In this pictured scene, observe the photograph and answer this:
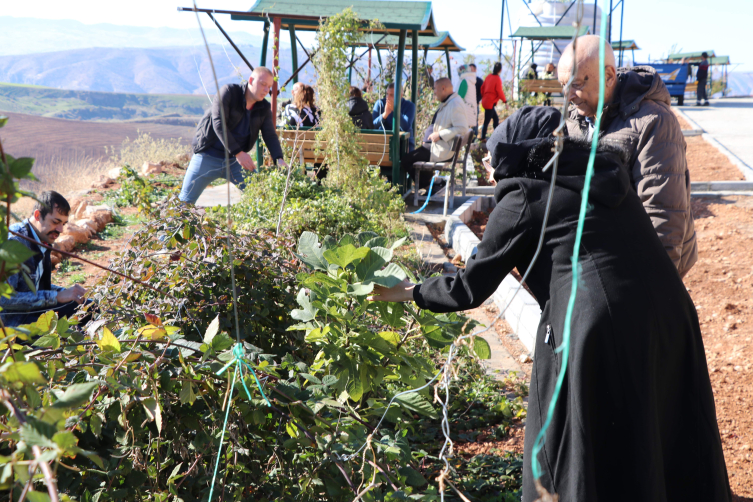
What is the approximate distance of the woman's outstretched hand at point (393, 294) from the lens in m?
1.79

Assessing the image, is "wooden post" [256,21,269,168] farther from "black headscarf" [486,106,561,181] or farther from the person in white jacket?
"black headscarf" [486,106,561,181]

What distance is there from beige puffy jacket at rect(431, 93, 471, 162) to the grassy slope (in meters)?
45.1

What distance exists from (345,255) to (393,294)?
23cm

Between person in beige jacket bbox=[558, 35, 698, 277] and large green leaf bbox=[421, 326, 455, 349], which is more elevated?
person in beige jacket bbox=[558, 35, 698, 277]

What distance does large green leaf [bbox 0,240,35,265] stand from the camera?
75cm

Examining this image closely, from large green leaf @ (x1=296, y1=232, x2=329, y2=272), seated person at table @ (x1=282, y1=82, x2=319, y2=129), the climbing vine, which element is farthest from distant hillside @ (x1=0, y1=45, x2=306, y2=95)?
large green leaf @ (x1=296, y1=232, x2=329, y2=272)

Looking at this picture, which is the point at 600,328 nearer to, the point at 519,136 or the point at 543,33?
the point at 519,136

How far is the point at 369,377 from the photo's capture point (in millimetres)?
1767

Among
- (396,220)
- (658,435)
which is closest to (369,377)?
(658,435)

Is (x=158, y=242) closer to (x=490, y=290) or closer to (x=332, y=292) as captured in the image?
(x=332, y=292)

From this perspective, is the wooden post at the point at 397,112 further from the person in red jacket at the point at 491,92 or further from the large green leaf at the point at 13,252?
A: the large green leaf at the point at 13,252

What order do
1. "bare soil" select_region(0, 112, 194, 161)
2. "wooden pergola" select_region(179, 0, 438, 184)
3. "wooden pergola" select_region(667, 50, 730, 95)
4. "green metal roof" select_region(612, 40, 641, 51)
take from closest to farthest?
1. "wooden pergola" select_region(179, 0, 438, 184)
2. "green metal roof" select_region(612, 40, 641, 51)
3. "bare soil" select_region(0, 112, 194, 161)
4. "wooden pergola" select_region(667, 50, 730, 95)

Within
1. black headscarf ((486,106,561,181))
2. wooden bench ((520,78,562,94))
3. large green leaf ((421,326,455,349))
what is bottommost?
large green leaf ((421,326,455,349))

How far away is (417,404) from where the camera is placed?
6.15ft
